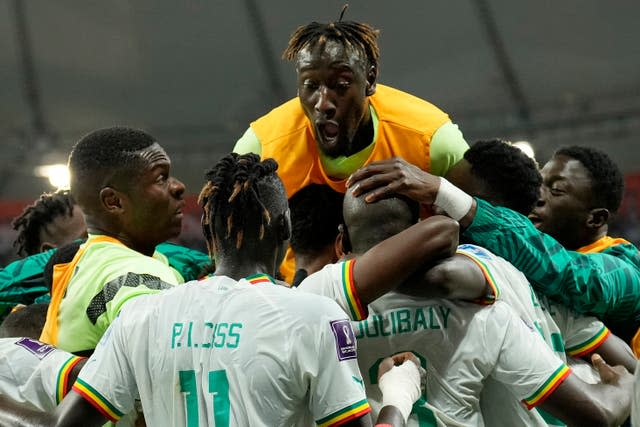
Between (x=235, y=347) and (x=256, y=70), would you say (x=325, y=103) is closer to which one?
(x=235, y=347)

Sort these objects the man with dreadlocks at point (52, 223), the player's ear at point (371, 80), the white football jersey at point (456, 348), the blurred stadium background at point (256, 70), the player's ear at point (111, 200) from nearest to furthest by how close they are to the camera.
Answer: the white football jersey at point (456, 348)
the player's ear at point (111, 200)
the player's ear at point (371, 80)
the man with dreadlocks at point (52, 223)
the blurred stadium background at point (256, 70)

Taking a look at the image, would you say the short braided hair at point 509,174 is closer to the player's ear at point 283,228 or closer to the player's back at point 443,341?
the player's back at point 443,341

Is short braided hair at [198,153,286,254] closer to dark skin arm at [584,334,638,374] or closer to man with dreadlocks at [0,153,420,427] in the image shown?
man with dreadlocks at [0,153,420,427]

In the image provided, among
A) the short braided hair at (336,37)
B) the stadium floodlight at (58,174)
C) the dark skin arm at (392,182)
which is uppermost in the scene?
the stadium floodlight at (58,174)

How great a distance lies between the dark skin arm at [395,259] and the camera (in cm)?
247

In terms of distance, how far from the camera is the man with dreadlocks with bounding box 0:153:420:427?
2.22 metres

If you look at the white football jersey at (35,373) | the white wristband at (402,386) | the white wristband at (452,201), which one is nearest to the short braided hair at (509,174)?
the white wristband at (452,201)

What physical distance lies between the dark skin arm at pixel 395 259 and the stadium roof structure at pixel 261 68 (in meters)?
8.56

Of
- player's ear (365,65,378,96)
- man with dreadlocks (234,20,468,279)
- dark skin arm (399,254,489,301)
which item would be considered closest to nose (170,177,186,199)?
man with dreadlocks (234,20,468,279)

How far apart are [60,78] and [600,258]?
9381 mm

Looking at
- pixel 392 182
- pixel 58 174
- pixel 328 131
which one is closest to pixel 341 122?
pixel 328 131

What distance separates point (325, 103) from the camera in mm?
3234

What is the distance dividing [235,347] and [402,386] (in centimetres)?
51

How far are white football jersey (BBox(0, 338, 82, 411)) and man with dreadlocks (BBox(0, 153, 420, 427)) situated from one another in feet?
0.92
